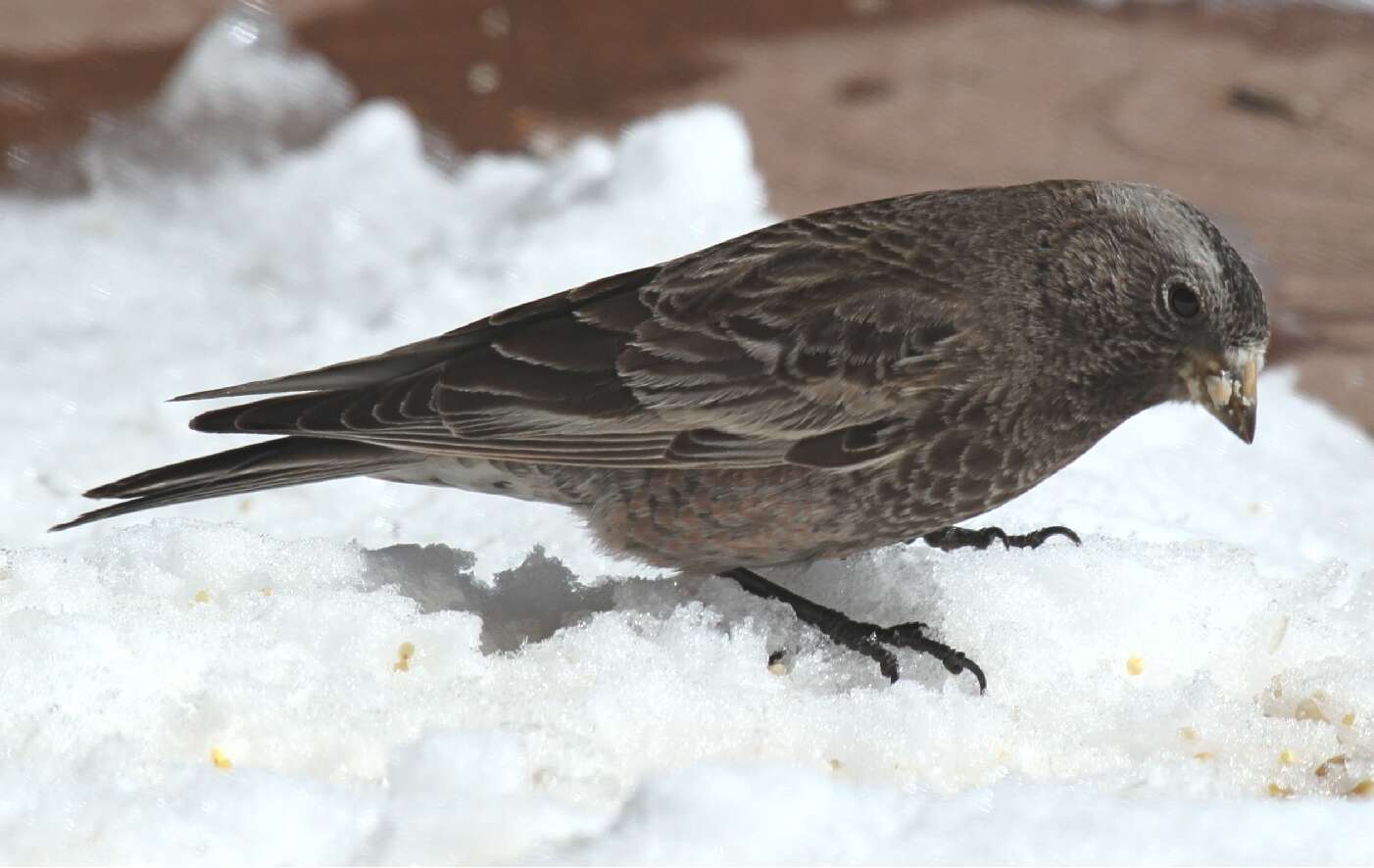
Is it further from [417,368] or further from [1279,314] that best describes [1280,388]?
[417,368]

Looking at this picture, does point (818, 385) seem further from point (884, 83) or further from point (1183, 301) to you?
point (884, 83)

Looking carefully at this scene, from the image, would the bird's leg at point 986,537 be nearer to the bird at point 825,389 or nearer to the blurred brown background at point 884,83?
the bird at point 825,389

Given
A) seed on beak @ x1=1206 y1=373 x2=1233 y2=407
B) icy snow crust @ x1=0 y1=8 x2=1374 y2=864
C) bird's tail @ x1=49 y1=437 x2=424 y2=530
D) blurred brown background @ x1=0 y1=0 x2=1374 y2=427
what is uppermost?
blurred brown background @ x1=0 y1=0 x2=1374 y2=427

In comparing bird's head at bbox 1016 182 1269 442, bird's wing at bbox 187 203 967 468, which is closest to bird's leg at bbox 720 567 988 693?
bird's wing at bbox 187 203 967 468

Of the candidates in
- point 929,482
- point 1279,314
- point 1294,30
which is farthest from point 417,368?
point 1294,30

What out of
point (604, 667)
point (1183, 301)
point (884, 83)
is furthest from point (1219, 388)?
point (884, 83)

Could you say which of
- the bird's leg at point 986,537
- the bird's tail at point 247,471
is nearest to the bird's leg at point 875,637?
the bird's leg at point 986,537

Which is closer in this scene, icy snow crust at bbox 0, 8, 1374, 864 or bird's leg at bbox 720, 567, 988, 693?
icy snow crust at bbox 0, 8, 1374, 864

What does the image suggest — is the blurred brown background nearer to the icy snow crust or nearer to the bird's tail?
the icy snow crust
